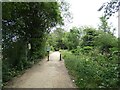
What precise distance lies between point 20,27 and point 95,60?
22.9 ft

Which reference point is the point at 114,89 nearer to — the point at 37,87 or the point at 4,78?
the point at 37,87

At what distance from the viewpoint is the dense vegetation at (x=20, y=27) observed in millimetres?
13344

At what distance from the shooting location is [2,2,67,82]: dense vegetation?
1334 centimetres

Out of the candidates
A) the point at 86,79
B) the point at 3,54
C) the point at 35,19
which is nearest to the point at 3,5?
the point at 3,54

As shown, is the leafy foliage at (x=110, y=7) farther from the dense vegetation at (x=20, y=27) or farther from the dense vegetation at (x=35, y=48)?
the dense vegetation at (x=20, y=27)

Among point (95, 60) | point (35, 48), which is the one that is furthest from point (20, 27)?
point (35, 48)

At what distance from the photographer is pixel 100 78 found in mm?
9891

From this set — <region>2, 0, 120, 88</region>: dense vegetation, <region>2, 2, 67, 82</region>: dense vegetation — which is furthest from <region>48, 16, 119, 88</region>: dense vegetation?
<region>2, 2, 67, 82</region>: dense vegetation

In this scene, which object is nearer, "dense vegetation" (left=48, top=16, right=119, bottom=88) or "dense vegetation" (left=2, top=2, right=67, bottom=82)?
"dense vegetation" (left=48, top=16, right=119, bottom=88)

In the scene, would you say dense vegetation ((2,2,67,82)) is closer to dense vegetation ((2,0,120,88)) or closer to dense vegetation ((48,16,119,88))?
dense vegetation ((2,0,120,88))

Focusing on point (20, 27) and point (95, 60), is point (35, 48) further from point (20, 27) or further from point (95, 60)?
point (95, 60)

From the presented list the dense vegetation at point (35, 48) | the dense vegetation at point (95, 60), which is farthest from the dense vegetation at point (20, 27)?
the dense vegetation at point (95, 60)

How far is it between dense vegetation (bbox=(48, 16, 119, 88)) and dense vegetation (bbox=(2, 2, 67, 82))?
404 cm

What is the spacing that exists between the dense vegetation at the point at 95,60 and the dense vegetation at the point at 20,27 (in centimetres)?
404
